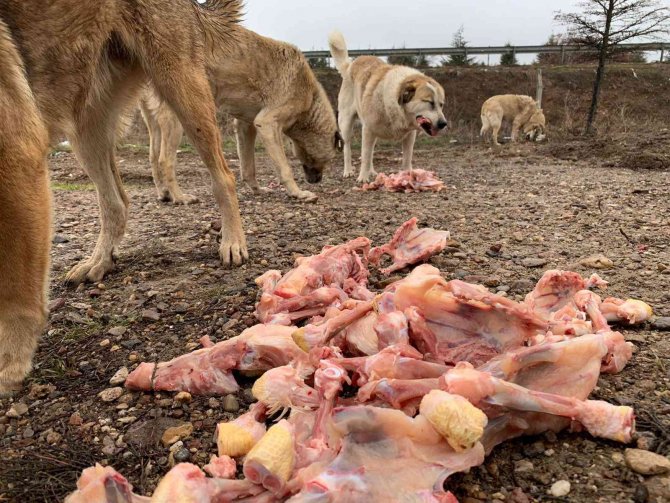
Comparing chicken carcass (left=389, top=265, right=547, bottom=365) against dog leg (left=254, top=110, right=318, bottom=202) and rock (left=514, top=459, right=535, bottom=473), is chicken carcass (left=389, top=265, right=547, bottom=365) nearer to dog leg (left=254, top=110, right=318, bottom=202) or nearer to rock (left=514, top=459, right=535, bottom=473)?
rock (left=514, top=459, right=535, bottom=473)

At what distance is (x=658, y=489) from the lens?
4.56 ft

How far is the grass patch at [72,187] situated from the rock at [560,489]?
8.27 m

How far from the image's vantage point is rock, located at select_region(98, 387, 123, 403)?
6.82ft

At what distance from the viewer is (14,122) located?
2.24m

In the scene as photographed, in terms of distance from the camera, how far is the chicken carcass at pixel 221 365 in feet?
6.64

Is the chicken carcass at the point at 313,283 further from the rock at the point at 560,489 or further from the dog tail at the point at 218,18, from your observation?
the dog tail at the point at 218,18

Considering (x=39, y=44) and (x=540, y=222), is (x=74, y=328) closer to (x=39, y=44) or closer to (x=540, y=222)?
(x=39, y=44)

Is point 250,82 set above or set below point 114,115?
above

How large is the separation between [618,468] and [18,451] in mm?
1913

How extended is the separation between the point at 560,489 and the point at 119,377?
171 centimetres

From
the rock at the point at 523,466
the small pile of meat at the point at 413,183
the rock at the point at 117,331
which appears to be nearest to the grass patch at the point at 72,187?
the small pile of meat at the point at 413,183

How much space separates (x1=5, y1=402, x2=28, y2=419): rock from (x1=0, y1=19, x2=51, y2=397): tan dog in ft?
0.48

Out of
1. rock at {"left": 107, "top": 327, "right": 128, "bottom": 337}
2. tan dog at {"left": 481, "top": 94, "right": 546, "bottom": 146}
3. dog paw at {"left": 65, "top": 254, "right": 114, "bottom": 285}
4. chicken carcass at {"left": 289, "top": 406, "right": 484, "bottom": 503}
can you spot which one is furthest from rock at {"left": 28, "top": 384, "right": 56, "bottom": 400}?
tan dog at {"left": 481, "top": 94, "right": 546, "bottom": 146}

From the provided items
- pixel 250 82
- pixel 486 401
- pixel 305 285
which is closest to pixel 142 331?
pixel 305 285
